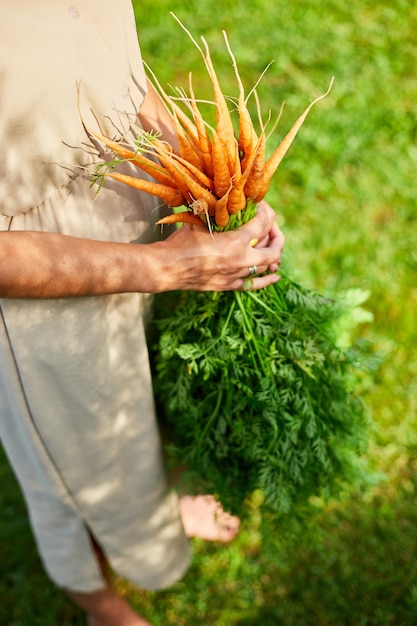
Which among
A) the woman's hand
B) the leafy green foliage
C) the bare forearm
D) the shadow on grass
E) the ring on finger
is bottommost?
the shadow on grass

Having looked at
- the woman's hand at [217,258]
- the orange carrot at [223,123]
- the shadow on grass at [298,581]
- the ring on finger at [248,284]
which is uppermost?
the orange carrot at [223,123]

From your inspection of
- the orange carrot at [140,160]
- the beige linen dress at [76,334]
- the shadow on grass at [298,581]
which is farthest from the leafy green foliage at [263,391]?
the shadow on grass at [298,581]

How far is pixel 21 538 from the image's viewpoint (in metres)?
2.62

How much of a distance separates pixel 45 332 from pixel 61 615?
1.53m

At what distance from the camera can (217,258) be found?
4.69 feet

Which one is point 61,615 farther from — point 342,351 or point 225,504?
point 342,351

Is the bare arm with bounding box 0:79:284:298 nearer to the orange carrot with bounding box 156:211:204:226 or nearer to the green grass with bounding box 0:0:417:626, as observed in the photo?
the orange carrot with bounding box 156:211:204:226

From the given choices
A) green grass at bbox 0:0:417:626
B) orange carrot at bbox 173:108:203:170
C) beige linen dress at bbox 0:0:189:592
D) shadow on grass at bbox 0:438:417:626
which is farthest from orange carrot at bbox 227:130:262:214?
shadow on grass at bbox 0:438:417:626

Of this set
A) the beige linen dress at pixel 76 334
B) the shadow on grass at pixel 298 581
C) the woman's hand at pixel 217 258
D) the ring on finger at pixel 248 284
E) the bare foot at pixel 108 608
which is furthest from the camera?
the shadow on grass at pixel 298 581

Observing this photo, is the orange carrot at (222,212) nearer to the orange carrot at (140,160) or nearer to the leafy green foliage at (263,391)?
the orange carrot at (140,160)

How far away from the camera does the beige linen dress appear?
1.21 metres

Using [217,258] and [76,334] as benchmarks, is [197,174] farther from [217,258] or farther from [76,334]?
[76,334]

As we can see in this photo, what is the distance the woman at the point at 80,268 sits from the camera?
1.23 m

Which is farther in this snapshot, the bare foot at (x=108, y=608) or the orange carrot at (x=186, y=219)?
the bare foot at (x=108, y=608)
